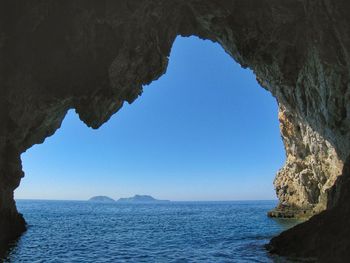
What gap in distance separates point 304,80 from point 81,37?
19282 mm

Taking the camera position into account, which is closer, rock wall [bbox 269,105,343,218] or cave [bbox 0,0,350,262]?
cave [bbox 0,0,350,262]

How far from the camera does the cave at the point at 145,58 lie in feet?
83.1

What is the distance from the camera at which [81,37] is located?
28.8m

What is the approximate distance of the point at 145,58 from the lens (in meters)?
31.9

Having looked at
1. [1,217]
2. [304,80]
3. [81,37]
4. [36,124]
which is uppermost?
[81,37]

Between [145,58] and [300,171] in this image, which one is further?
[300,171]

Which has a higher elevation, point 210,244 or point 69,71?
point 69,71

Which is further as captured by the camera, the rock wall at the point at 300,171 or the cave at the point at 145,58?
the rock wall at the point at 300,171

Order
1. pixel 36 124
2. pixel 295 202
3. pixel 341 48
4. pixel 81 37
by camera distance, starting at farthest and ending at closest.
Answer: pixel 295 202 → pixel 36 124 → pixel 81 37 → pixel 341 48

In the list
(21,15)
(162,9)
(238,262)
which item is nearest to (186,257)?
(238,262)

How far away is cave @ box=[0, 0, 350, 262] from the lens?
997 inches

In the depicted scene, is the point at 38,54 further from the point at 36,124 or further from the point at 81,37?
the point at 36,124

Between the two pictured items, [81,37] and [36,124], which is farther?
[36,124]

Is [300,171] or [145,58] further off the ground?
[145,58]
